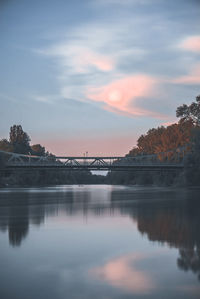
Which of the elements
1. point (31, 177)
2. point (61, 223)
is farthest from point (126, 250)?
point (31, 177)

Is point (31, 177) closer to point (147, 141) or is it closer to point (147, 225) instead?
point (147, 141)

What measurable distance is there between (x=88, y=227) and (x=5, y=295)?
10805mm

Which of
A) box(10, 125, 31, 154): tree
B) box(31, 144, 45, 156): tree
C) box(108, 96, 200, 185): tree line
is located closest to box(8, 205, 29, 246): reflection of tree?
box(108, 96, 200, 185): tree line

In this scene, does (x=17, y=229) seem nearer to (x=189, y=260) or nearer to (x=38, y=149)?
(x=189, y=260)

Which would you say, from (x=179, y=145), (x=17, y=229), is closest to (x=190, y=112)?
(x=179, y=145)

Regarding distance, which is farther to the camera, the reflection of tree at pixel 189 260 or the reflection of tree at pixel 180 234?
the reflection of tree at pixel 180 234

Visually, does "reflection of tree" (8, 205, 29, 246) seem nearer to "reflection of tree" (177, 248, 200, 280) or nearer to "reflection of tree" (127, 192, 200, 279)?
"reflection of tree" (127, 192, 200, 279)

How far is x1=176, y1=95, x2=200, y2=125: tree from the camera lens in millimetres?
89562

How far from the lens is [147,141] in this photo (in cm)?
11550

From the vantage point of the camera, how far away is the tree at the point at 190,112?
8956 cm

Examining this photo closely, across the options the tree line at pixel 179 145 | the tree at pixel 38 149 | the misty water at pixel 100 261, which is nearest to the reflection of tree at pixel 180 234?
the misty water at pixel 100 261

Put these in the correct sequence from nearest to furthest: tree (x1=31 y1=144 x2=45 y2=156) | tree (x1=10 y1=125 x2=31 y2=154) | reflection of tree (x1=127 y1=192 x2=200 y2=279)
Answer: reflection of tree (x1=127 y1=192 x2=200 y2=279) → tree (x1=10 y1=125 x2=31 y2=154) → tree (x1=31 y1=144 x2=45 y2=156)

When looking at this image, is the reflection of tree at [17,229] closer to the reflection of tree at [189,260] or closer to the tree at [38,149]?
the reflection of tree at [189,260]

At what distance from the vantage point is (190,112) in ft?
298
